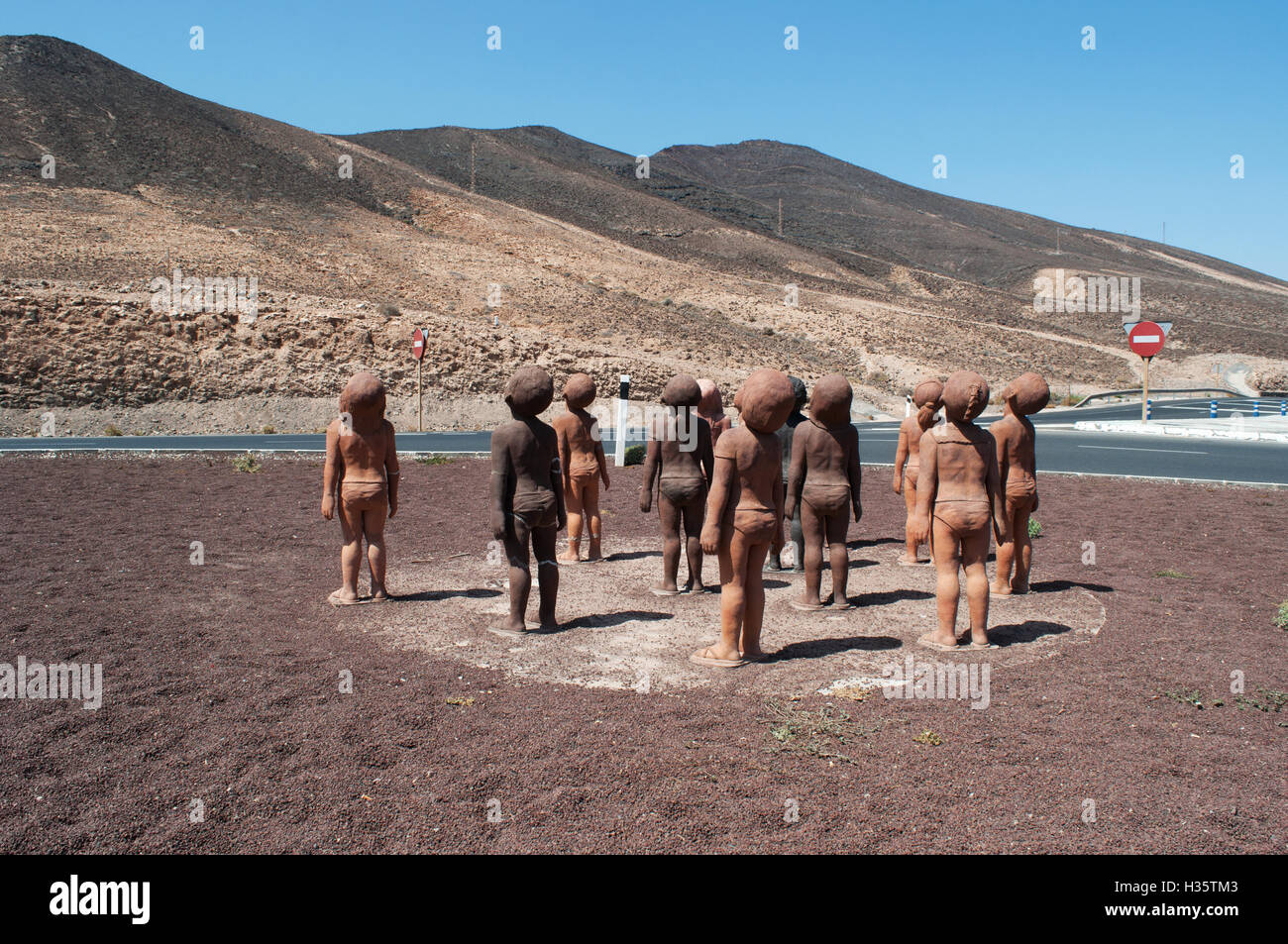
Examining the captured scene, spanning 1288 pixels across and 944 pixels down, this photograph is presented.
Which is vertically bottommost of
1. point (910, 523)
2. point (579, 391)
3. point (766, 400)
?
point (910, 523)

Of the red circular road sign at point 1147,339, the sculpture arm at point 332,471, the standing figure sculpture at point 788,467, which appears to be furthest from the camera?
the red circular road sign at point 1147,339

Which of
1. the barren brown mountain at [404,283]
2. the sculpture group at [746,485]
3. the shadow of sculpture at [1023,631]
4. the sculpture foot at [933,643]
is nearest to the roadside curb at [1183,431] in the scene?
the barren brown mountain at [404,283]

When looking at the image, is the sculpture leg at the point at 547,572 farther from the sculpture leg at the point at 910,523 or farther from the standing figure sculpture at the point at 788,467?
the sculpture leg at the point at 910,523

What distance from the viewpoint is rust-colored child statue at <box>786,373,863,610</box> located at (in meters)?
7.32

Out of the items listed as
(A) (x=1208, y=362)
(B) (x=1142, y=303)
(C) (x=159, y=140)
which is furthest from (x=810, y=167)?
(C) (x=159, y=140)

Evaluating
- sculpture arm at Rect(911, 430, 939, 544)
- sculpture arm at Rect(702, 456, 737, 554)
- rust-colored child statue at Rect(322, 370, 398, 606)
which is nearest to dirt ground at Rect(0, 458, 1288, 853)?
rust-colored child statue at Rect(322, 370, 398, 606)

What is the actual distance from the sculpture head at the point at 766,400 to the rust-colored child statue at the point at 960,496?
1.23 meters

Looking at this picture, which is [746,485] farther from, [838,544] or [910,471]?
[910,471]

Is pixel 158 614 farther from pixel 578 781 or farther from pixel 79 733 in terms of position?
pixel 578 781

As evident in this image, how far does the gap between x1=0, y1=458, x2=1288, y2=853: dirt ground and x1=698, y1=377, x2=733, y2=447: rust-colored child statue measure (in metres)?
1.52

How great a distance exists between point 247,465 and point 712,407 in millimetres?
10510

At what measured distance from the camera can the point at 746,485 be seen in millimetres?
5867

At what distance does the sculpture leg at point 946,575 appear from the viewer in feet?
20.5

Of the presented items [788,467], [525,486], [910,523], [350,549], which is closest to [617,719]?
[525,486]
